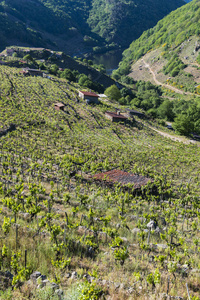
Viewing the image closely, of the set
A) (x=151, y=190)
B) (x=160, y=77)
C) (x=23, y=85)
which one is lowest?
(x=151, y=190)

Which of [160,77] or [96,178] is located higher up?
[160,77]

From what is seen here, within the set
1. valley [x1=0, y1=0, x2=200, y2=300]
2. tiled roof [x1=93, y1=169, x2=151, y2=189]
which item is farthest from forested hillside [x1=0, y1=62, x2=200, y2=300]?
tiled roof [x1=93, y1=169, x2=151, y2=189]

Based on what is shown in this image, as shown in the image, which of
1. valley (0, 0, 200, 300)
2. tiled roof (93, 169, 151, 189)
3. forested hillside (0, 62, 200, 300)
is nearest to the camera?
forested hillside (0, 62, 200, 300)

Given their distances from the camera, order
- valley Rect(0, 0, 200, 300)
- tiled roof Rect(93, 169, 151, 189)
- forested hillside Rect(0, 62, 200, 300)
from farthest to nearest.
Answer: tiled roof Rect(93, 169, 151, 189) < valley Rect(0, 0, 200, 300) < forested hillside Rect(0, 62, 200, 300)

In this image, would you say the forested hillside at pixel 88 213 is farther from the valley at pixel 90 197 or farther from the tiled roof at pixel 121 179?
the tiled roof at pixel 121 179

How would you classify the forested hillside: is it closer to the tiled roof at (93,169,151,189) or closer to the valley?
the valley

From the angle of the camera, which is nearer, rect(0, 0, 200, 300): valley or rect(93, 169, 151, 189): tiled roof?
rect(0, 0, 200, 300): valley

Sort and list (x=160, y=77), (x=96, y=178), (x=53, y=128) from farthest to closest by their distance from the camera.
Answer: (x=160, y=77)
(x=53, y=128)
(x=96, y=178)

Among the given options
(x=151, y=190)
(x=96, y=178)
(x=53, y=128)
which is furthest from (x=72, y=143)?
(x=151, y=190)

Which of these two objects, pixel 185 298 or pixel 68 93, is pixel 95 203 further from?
pixel 68 93

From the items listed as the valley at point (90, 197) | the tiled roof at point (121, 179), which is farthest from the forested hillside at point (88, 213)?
the tiled roof at point (121, 179)

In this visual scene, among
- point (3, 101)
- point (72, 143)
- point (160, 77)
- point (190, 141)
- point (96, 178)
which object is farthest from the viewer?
point (160, 77)
